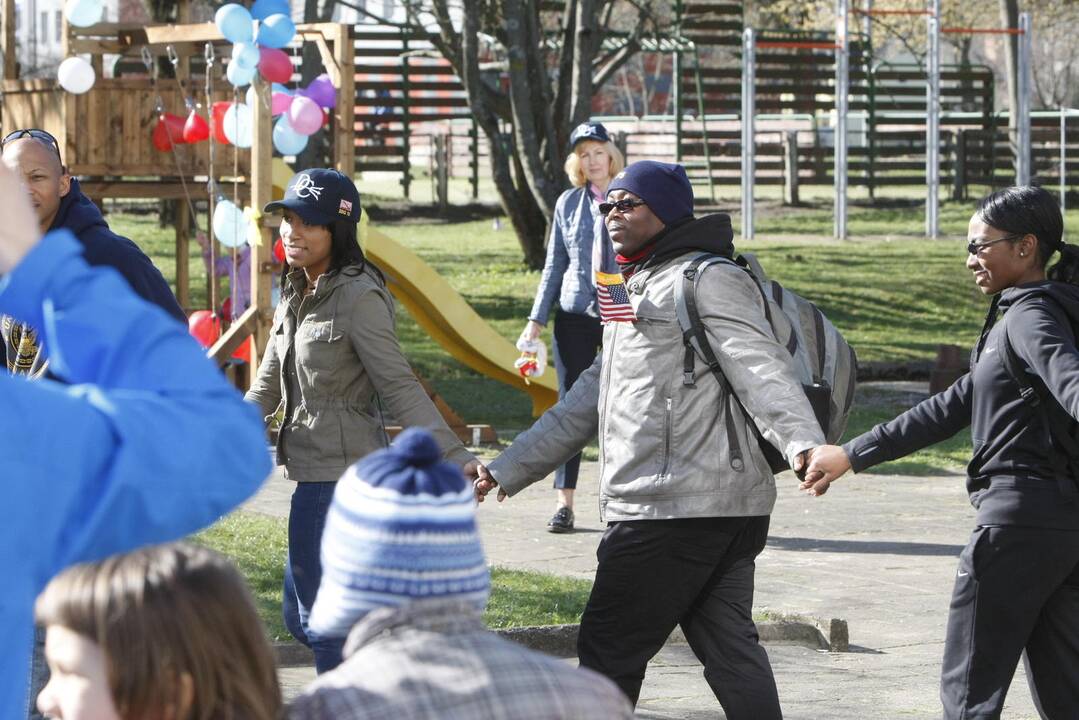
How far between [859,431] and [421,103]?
59.9 ft

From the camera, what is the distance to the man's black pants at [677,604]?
16.0 feet

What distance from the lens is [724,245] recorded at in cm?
514

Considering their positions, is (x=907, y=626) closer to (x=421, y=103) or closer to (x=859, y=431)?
(x=859, y=431)

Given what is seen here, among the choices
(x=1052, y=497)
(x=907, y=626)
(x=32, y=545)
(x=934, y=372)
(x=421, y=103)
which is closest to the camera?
(x=32, y=545)

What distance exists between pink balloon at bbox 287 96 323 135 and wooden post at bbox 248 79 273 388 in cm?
45

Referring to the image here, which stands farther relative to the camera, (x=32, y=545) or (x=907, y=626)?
(x=907, y=626)

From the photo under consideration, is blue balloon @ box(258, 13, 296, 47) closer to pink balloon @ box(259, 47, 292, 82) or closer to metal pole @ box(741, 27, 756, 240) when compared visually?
pink balloon @ box(259, 47, 292, 82)

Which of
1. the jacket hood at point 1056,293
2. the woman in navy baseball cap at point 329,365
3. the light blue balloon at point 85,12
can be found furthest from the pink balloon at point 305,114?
the jacket hood at point 1056,293

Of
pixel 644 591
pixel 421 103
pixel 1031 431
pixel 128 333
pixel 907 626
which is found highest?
pixel 421 103

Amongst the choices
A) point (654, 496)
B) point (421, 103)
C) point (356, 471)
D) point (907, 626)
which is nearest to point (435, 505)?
point (356, 471)

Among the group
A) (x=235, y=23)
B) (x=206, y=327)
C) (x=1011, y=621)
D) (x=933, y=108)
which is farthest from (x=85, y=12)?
(x=933, y=108)

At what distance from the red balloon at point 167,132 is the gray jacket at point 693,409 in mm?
9196

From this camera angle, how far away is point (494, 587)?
754 centimetres

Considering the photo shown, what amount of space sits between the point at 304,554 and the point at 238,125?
7.50 m
